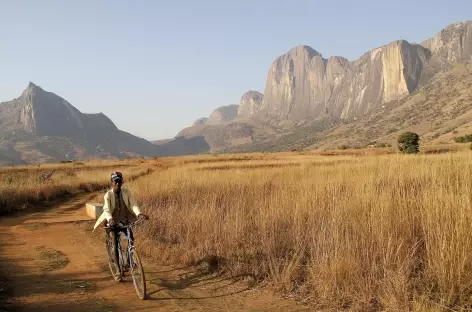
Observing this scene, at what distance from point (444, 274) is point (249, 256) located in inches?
137

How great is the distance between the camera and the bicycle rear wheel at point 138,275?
598cm

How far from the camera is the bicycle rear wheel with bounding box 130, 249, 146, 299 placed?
5.98 meters

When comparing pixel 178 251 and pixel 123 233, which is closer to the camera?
pixel 123 233

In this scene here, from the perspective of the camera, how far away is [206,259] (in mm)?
7695

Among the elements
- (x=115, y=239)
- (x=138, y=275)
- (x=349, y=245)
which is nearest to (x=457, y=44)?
(x=349, y=245)

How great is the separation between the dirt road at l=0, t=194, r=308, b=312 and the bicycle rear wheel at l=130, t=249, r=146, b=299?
0.13 metres

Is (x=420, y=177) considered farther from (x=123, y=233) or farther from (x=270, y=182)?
(x=123, y=233)

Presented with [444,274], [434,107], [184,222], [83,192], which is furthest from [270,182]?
[434,107]

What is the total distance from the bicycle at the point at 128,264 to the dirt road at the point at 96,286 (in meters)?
0.15

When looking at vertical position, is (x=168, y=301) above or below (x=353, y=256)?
below

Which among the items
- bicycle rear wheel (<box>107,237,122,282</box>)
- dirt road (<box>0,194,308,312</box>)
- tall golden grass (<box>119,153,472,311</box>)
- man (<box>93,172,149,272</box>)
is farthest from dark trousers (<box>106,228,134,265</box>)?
tall golden grass (<box>119,153,472,311</box>)

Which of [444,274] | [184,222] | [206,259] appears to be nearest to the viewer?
[444,274]

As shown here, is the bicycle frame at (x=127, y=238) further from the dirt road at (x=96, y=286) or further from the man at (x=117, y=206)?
the dirt road at (x=96, y=286)

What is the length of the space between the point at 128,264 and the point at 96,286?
709mm
